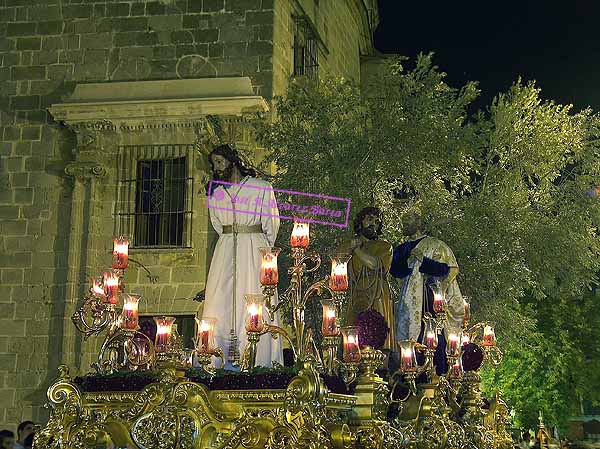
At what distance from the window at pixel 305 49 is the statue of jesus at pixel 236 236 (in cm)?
1060

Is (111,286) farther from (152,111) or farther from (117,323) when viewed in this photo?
(152,111)

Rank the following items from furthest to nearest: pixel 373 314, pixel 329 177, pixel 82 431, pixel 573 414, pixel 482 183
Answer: pixel 573 414 → pixel 482 183 → pixel 329 177 → pixel 373 314 → pixel 82 431

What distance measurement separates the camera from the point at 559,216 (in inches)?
752

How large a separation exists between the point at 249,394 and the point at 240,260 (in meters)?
2.25

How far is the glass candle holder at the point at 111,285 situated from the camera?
8.23 meters

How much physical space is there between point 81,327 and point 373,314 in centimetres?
275

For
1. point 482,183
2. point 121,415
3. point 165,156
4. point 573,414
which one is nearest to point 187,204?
point 165,156

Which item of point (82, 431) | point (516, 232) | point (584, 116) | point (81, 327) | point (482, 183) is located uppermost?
point (584, 116)

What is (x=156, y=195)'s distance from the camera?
1750cm

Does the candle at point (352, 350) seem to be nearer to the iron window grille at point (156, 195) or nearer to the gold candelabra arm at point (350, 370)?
the gold candelabra arm at point (350, 370)

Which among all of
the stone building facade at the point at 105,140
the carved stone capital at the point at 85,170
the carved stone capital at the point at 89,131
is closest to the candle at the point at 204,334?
the stone building facade at the point at 105,140

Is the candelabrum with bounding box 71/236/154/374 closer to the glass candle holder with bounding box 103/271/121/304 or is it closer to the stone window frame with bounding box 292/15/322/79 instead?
the glass candle holder with bounding box 103/271/121/304

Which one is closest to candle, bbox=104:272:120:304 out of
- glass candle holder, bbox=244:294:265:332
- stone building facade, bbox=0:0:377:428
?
glass candle holder, bbox=244:294:265:332

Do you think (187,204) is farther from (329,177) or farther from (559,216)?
(559,216)
